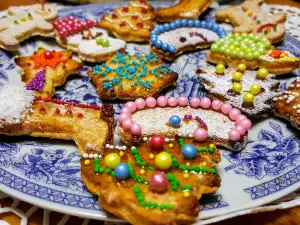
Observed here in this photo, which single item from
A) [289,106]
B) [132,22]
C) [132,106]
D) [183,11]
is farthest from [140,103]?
[183,11]

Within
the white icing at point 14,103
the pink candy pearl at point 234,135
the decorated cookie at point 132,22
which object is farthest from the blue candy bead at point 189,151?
the decorated cookie at point 132,22

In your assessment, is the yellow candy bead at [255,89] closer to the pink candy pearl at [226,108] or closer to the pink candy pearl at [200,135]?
the pink candy pearl at [226,108]

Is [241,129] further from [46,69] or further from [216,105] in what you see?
[46,69]

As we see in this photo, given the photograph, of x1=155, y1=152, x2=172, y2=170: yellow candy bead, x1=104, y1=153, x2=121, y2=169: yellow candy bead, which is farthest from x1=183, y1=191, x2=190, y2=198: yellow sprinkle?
x1=104, y1=153, x2=121, y2=169: yellow candy bead

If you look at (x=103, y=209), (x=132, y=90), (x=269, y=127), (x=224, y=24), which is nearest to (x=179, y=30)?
(x=224, y=24)

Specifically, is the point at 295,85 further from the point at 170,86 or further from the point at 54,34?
the point at 54,34

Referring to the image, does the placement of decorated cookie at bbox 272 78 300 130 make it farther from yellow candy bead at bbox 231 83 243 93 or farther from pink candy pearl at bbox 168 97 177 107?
pink candy pearl at bbox 168 97 177 107
